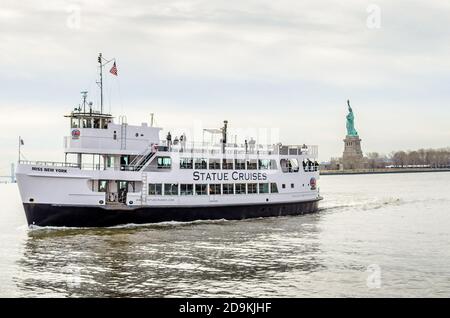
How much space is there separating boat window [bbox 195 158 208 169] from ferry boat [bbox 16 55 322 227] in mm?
75

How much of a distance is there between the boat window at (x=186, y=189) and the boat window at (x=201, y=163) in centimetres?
181

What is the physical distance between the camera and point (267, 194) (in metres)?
43.7

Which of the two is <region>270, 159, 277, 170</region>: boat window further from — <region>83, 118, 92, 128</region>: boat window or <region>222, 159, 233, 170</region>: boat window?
<region>83, 118, 92, 128</region>: boat window

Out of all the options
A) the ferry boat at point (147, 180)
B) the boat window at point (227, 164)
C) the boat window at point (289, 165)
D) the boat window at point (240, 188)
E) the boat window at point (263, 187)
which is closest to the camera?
the ferry boat at point (147, 180)

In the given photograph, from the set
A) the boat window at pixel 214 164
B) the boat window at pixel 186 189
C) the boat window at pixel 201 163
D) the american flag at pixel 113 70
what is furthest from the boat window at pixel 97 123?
the boat window at pixel 214 164

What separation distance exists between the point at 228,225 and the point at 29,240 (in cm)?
1322

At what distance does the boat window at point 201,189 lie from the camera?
40188 mm

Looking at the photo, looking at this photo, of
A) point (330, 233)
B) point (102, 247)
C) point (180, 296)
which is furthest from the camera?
point (330, 233)

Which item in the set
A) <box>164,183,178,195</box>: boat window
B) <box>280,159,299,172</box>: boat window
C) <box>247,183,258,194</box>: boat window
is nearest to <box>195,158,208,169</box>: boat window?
<box>164,183,178,195</box>: boat window

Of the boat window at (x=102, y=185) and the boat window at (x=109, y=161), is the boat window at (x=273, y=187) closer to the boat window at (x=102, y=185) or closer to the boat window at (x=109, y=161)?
the boat window at (x=109, y=161)

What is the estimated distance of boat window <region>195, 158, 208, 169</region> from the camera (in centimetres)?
4107

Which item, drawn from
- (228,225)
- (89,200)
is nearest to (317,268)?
(228,225)

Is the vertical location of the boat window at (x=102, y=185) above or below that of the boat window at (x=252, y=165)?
below
